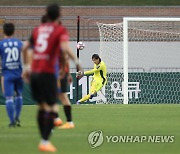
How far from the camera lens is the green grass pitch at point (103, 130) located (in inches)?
450

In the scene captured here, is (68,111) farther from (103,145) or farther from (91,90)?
(91,90)

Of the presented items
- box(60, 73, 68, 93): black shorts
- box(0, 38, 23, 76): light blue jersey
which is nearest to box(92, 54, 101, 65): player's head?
box(60, 73, 68, 93): black shorts

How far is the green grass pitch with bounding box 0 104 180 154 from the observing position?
11438 mm

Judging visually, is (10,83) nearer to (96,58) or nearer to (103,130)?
(103,130)

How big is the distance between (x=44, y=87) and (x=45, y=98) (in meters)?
0.16

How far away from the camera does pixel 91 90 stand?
2700cm

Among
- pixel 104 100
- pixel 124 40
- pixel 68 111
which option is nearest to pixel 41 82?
pixel 68 111

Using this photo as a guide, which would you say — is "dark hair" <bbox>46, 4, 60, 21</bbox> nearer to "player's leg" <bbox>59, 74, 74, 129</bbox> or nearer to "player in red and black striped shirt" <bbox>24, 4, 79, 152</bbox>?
"player in red and black striped shirt" <bbox>24, 4, 79, 152</bbox>

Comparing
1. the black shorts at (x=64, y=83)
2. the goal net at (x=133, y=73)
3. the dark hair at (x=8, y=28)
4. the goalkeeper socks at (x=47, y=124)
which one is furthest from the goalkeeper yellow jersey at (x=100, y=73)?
the goalkeeper socks at (x=47, y=124)

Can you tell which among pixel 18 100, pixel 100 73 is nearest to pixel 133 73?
pixel 100 73

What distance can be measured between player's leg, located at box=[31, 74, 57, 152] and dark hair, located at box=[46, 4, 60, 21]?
2.78 feet

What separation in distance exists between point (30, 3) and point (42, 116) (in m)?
33.7

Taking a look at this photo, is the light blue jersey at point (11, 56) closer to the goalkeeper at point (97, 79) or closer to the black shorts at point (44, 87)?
the black shorts at point (44, 87)

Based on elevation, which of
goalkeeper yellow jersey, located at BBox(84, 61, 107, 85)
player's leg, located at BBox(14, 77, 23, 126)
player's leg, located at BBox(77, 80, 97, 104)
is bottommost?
player's leg, located at BBox(77, 80, 97, 104)
